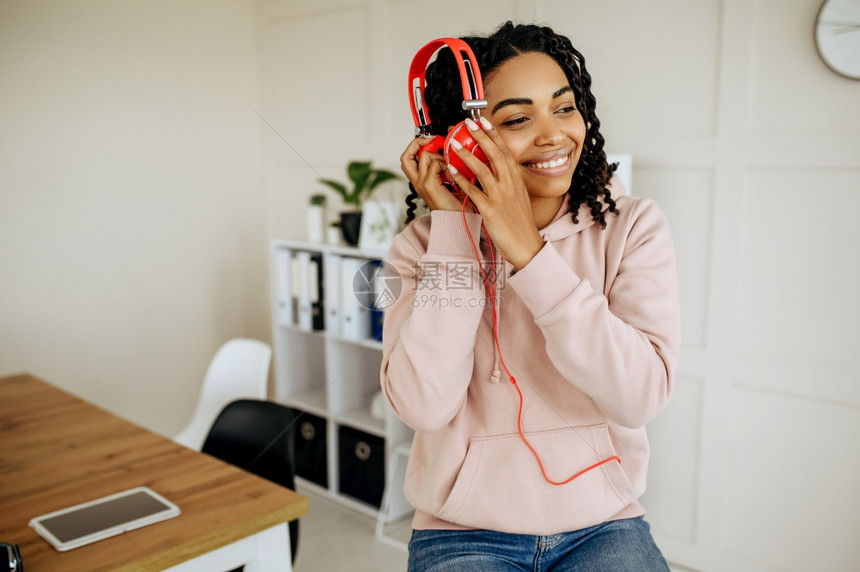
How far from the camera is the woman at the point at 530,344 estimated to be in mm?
919

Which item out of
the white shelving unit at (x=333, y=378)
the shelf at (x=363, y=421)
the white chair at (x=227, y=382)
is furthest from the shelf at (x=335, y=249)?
the shelf at (x=363, y=421)

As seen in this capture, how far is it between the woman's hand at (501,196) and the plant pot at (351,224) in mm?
1767

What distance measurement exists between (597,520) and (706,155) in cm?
133

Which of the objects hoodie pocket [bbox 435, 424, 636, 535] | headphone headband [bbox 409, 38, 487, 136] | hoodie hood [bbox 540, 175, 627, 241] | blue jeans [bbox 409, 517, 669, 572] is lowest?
blue jeans [bbox 409, 517, 669, 572]

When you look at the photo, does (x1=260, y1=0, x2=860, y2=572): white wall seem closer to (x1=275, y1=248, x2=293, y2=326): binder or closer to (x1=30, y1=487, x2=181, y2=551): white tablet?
(x1=275, y1=248, x2=293, y2=326): binder

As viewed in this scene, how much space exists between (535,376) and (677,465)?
4.45 feet

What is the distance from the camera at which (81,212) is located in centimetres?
277

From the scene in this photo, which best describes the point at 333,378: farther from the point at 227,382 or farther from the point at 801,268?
the point at 801,268

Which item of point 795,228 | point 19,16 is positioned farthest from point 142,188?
point 795,228

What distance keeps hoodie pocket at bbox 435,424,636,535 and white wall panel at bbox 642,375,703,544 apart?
121 centimetres

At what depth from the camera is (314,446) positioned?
9.53ft

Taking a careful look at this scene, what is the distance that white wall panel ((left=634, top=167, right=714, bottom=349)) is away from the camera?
2.01 m

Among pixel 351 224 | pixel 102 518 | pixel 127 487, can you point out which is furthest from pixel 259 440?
pixel 351 224

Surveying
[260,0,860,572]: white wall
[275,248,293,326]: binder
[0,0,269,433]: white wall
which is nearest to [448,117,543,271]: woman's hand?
[260,0,860,572]: white wall
